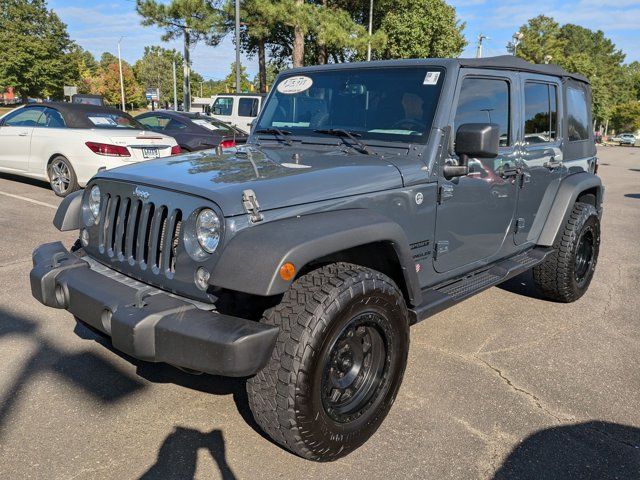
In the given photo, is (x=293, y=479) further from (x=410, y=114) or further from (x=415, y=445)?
(x=410, y=114)

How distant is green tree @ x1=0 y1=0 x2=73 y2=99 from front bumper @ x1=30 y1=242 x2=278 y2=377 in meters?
60.1

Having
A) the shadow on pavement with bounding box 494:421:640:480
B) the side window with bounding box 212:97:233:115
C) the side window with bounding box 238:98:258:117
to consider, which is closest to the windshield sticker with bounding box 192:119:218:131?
the side window with bounding box 238:98:258:117

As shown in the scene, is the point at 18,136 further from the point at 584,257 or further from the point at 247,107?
the point at 584,257

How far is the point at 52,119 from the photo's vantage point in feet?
28.9

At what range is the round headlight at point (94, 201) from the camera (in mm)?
3082

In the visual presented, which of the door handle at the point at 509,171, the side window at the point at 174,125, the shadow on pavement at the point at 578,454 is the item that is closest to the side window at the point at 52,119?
the side window at the point at 174,125

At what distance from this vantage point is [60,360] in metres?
3.44

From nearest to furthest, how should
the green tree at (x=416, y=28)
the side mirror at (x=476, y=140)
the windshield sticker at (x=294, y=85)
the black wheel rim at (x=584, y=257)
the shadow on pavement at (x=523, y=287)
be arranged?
the side mirror at (x=476, y=140), the windshield sticker at (x=294, y=85), the black wheel rim at (x=584, y=257), the shadow on pavement at (x=523, y=287), the green tree at (x=416, y=28)

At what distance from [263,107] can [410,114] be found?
4.42ft

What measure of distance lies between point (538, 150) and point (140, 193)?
9.97 ft

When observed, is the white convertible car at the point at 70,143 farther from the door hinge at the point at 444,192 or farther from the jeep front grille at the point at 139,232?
the door hinge at the point at 444,192

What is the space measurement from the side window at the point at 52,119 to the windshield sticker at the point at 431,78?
716cm

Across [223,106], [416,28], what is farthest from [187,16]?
[416,28]

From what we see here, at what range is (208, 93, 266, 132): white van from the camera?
1659 centimetres
